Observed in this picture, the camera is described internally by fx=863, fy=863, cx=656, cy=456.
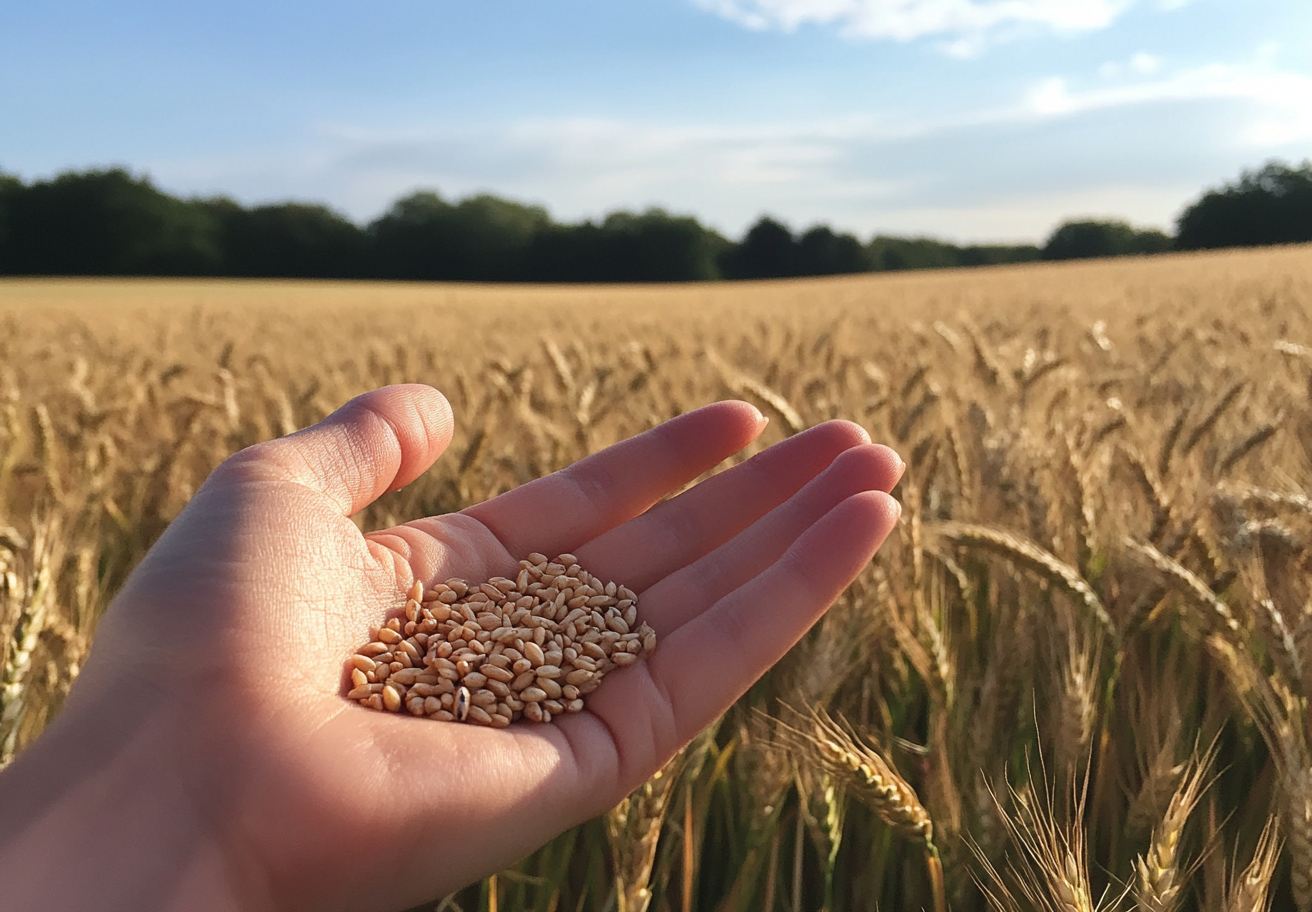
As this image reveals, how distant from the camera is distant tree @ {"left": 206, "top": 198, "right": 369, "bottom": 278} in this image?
44.7 m

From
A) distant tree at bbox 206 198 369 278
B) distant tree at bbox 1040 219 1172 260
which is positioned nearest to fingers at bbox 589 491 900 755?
distant tree at bbox 206 198 369 278

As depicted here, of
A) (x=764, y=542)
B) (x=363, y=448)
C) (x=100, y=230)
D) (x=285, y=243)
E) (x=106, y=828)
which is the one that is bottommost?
(x=106, y=828)

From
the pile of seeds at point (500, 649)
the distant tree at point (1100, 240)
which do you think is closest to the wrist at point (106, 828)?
the pile of seeds at point (500, 649)

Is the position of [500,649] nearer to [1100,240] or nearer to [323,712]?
[323,712]

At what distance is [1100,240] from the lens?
58.6m

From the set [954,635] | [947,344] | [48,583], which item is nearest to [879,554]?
[954,635]

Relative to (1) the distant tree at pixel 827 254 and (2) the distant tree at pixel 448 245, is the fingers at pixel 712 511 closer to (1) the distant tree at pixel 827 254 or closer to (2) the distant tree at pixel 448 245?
(2) the distant tree at pixel 448 245

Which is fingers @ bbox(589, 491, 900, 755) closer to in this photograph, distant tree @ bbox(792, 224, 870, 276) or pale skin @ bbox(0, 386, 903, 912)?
pale skin @ bbox(0, 386, 903, 912)

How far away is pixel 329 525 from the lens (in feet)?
5.20

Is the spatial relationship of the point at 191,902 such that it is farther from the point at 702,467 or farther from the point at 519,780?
the point at 702,467

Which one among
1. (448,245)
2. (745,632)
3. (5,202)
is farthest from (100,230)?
(745,632)

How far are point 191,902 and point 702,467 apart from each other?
1.29 metres

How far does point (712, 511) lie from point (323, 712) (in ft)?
3.25

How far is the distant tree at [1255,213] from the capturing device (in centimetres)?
5109
